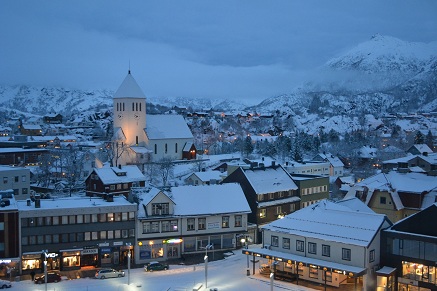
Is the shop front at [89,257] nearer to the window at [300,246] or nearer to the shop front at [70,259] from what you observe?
the shop front at [70,259]

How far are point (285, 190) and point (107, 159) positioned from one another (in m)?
43.9

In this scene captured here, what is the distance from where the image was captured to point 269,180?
175ft

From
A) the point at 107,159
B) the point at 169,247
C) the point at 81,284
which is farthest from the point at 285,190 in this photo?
the point at 107,159

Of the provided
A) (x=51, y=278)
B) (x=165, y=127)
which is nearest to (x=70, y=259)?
(x=51, y=278)

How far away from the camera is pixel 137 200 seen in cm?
4547

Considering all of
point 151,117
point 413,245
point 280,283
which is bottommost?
point 280,283

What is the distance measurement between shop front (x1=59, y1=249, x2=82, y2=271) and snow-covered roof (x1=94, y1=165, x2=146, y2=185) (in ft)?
59.5

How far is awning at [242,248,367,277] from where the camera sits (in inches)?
1330

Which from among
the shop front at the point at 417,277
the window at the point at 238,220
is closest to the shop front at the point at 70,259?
the window at the point at 238,220

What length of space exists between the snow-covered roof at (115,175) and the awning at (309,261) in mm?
25183

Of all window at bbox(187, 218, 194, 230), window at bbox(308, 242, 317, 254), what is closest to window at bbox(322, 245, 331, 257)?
window at bbox(308, 242, 317, 254)

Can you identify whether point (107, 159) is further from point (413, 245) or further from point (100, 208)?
point (413, 245)

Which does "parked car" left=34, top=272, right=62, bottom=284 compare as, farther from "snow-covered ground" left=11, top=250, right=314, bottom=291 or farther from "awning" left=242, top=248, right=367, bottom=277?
"awning" left=242, top=248, right=367, bottom=277

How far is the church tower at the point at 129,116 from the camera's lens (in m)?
90.7
